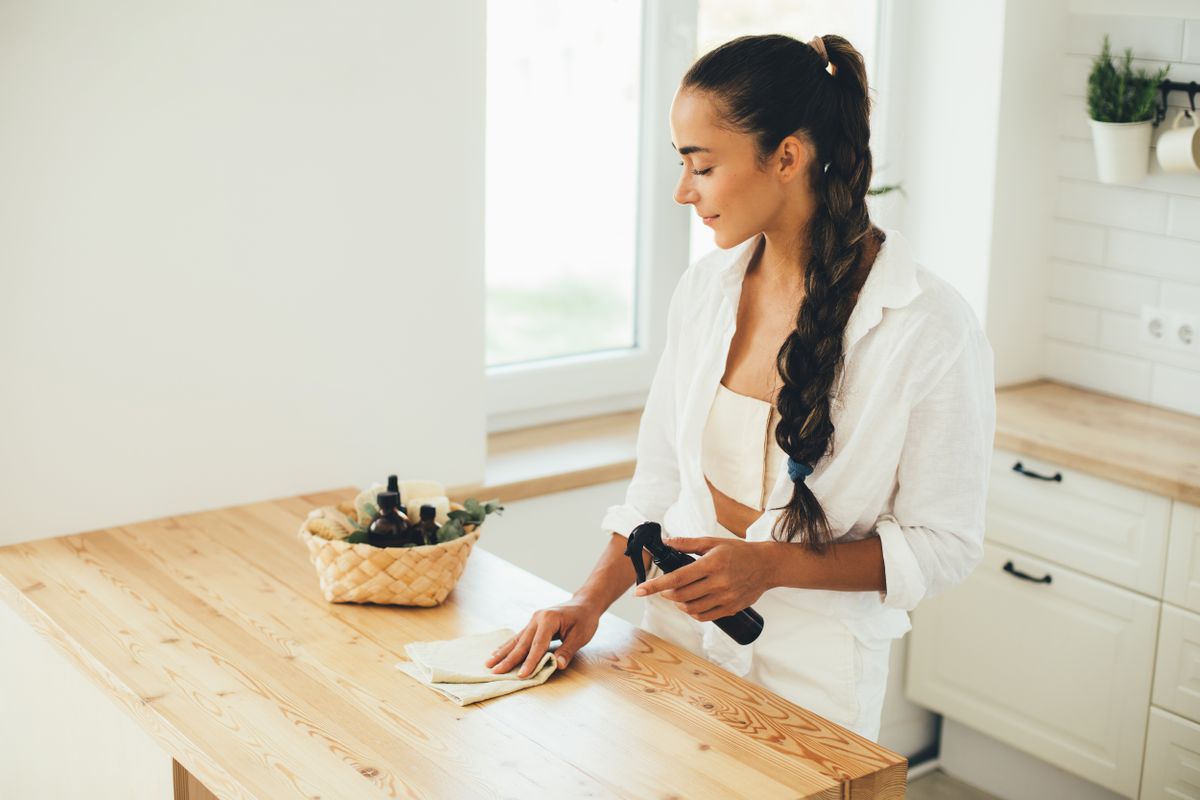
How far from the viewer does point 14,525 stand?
2.13 meters

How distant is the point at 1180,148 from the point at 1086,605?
3.31 ft

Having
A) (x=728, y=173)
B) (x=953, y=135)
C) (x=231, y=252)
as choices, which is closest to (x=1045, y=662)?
(x=953, y=135)

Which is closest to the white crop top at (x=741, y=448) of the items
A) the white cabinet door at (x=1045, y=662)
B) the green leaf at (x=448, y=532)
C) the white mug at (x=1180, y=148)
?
the green leaf at (x=448, y=532)

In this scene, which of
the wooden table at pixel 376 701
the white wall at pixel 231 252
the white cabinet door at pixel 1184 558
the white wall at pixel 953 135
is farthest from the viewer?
the white wall at pixel 953 135

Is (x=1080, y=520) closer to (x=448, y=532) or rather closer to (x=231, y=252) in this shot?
(x=448, y=532)

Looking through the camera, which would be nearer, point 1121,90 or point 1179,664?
point 1179,664

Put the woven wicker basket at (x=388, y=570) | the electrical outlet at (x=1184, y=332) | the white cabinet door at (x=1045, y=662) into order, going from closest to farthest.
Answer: the woven wicker basket at (x=388, y=570) → the white cabinet door at (x=1045, y=662) → the electrical outlet at (x=1184, y=332)

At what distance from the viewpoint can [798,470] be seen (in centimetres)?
171

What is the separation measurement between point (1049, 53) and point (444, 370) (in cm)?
172

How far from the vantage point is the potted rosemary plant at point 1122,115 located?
2934 millimetres

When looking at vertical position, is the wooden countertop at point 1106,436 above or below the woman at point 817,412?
below

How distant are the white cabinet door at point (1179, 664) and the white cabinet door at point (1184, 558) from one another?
0.03m

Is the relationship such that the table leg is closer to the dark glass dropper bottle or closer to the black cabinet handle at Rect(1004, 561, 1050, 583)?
the dark glass dropper bottle

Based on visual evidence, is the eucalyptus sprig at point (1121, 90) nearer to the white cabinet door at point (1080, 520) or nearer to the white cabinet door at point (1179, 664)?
the white cabinet door at point (1080, 520)
